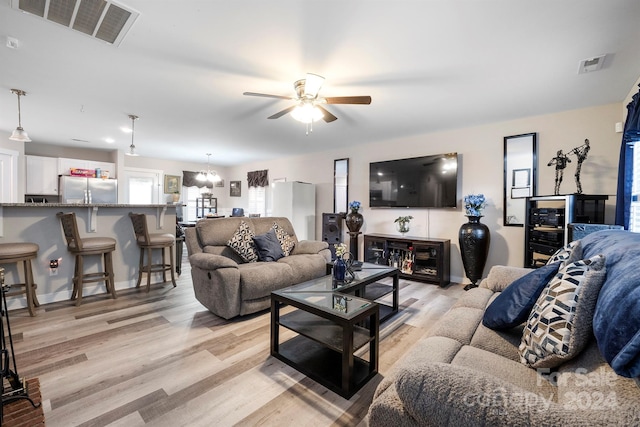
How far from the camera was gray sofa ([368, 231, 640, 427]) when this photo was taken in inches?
26.8

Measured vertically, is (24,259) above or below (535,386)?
above

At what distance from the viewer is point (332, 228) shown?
570 centimetres

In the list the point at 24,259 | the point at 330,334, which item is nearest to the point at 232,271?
the point at 330,334

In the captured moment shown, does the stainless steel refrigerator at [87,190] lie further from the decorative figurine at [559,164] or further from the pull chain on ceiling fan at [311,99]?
the decorative figurine at [559,164]

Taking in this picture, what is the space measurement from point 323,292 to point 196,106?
2817 millimetres

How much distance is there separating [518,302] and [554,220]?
2.30 metres

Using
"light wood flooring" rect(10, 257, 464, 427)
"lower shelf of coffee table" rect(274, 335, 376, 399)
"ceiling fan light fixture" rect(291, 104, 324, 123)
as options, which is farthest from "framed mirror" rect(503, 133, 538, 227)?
"lower shelf of coffee table" rect(274, 335, 376, 399)

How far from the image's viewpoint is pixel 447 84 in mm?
2807

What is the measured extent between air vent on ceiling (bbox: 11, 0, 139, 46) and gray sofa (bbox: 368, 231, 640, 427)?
8.44 ft

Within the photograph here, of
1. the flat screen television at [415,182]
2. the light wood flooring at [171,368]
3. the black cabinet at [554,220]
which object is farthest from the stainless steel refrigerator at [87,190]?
the black cabinet at [554,220]

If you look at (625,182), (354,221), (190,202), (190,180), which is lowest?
(354,221)

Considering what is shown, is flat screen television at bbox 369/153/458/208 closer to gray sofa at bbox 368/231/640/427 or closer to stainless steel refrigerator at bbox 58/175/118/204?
gray sofa at bbox 368/231/640/427

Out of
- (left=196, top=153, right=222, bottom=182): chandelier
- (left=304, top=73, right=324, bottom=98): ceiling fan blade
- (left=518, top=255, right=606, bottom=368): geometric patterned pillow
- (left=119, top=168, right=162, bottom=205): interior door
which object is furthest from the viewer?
(left=196, top=153, right=222, bottom=182): chandelier

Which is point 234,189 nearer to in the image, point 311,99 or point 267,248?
point 267,248
